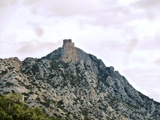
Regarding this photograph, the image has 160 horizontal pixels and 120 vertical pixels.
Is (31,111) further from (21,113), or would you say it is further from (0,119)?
(0,119)

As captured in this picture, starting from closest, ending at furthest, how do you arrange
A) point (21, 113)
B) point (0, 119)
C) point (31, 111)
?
point (0, 119) < point (21, 113) < point (31, 111)

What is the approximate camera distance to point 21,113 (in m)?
180

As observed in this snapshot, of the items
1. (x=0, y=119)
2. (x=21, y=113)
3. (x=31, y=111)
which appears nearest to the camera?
(x=0, y=119)

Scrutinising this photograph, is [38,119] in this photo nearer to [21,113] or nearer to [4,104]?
[21,113]

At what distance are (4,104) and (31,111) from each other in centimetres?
1636

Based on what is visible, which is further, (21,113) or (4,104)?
(4,104)

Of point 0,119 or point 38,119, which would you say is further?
point 38,119

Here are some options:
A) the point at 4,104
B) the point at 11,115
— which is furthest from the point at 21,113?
the point at 4,104

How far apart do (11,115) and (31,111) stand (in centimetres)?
2029

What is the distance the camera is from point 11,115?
173 metres

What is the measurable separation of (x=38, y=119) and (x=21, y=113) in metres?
9.39

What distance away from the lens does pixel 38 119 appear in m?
183

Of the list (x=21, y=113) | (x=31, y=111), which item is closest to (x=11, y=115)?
(x=21, y=113)

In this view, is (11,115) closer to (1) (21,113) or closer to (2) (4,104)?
(1) (21,113)
